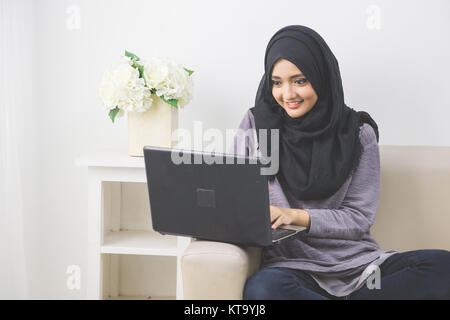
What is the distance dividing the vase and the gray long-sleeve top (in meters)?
0.43

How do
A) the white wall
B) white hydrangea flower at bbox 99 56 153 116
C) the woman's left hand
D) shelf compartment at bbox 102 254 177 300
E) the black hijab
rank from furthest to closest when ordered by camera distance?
shelf compartment at bbox 102 254 177 300
the white wall
white hydrangea flower at bbox 99 56 153 116
the black hijab
the woman's left hand

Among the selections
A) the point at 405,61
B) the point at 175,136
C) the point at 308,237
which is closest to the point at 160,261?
the point at 175,136

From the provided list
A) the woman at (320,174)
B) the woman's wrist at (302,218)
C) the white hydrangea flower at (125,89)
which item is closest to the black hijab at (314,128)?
the woman at (320,174)

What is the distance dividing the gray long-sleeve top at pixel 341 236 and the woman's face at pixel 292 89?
0.68ft

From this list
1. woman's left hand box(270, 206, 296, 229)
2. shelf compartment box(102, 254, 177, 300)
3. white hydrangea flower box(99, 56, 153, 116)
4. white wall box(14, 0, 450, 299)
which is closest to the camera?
woman's left hand box(270, 206, 296, 229)

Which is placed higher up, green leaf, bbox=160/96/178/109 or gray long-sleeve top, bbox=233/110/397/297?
green leaf, bbox=160/96/178/109

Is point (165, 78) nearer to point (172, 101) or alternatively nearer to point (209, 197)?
point (172, 101)

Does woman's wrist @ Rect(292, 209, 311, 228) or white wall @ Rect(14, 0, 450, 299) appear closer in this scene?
woman's wrist @ Rect(292, 209, 311, 228)

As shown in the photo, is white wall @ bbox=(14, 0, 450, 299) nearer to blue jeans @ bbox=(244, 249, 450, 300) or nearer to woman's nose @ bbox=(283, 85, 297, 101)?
woman's nose @ bbox=(283, 85, 297, 101)

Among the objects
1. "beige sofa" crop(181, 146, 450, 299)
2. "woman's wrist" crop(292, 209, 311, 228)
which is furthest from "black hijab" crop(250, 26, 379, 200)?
"beige sofa" crop(181, 146, 450, 299)

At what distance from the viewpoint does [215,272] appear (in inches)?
53.6

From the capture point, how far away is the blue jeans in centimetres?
135

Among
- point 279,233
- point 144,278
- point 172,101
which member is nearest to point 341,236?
point 279,233

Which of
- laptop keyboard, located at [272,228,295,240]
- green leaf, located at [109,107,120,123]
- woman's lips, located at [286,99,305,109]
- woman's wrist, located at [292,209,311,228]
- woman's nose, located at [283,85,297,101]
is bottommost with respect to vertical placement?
laptop keyboard, located at [272,228,295,240]
